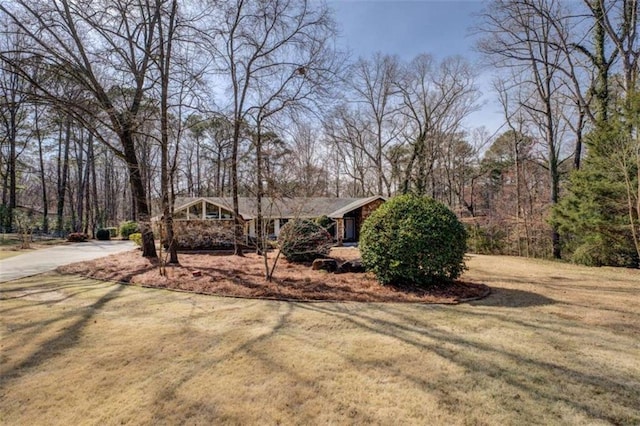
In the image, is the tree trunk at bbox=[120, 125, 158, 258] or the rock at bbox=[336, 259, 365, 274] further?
the tree trunk at bbox=[120, 125, 158, 258]

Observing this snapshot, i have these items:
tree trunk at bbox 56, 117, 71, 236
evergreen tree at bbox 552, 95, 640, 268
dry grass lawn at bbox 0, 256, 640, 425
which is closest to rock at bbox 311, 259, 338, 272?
dry grass lawn at bbox 0, 256, 640, 425

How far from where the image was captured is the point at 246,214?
2092 cm

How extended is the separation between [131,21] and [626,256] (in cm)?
1762

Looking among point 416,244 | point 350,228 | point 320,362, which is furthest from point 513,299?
point 350,228

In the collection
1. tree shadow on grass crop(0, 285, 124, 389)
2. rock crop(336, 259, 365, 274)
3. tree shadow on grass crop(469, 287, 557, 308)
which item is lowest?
tree shadow on grass crop(469, 287, 557, 308)

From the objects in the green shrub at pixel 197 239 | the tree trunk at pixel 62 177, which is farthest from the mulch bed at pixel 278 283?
the tree trunk at pixel 62 177

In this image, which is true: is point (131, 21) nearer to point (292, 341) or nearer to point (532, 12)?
point (292, 341)

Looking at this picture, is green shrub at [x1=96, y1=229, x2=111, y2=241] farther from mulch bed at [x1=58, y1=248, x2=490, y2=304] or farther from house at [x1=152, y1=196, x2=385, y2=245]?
mulch bed at [x1=58, y1=248, x2=490, y2=304]

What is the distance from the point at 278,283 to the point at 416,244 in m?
3.24

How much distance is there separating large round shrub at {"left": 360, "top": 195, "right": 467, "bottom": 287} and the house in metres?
3.92

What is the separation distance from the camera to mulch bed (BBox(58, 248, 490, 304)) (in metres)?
6.19

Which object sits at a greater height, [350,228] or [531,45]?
[531,45]

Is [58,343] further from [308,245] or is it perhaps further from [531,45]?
[531,45]

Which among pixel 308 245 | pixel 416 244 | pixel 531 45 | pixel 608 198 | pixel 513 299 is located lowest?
pixel 513 299
